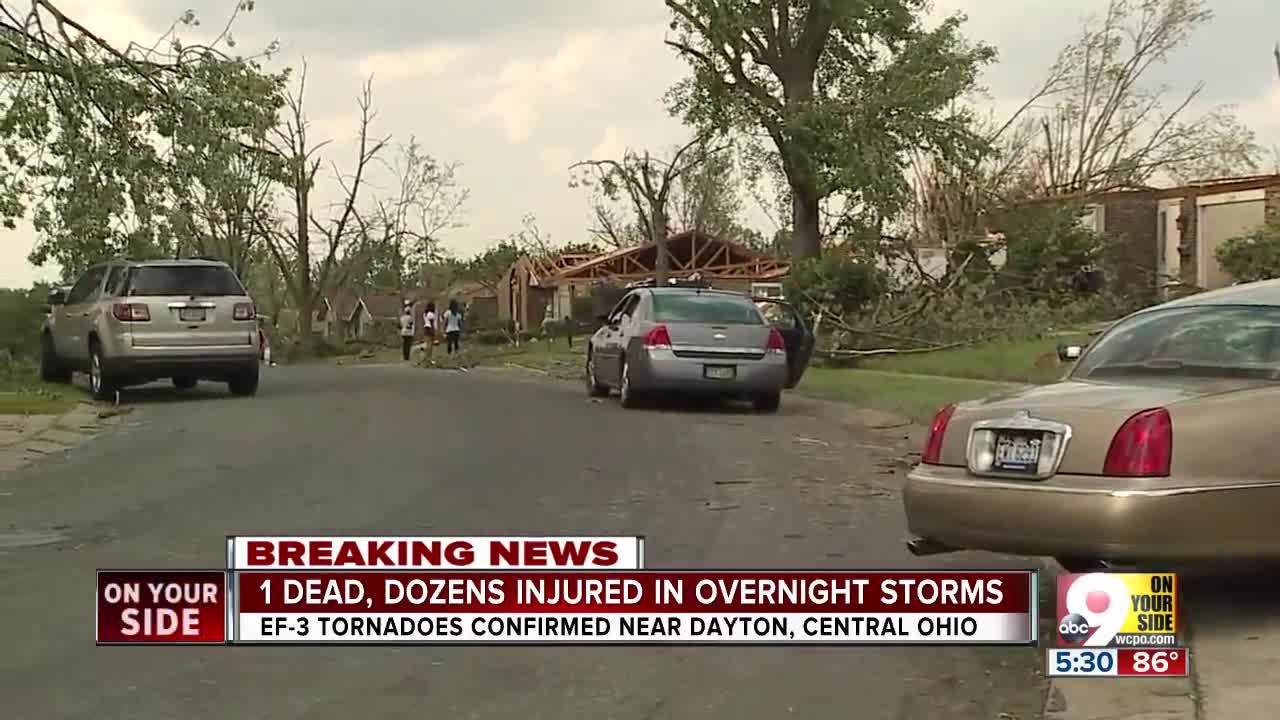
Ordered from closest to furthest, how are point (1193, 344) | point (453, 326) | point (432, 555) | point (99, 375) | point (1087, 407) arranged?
point (1087, 407)
point (432, 555)
point (1193, 344)
point (99, 375)
point (453, 326)

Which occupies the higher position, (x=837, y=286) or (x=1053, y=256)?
(x=1053, y=256)

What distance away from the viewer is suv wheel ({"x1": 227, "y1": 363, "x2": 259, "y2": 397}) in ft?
72.7

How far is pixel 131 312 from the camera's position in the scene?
20.8m

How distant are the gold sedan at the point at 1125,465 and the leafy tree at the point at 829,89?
28.9 m

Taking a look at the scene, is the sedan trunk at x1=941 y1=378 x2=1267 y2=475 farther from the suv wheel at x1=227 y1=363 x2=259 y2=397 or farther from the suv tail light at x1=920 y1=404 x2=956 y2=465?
the suv wheel at x1=227 y1=363 x2=259 y2=397

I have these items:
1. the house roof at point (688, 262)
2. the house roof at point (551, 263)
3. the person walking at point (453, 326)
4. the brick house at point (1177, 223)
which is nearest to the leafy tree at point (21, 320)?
the person walking at point (453, 326)

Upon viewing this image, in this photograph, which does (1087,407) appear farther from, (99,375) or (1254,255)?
(1254,255)

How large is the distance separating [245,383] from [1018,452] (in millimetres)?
16620

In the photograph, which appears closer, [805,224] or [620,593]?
[620,593]

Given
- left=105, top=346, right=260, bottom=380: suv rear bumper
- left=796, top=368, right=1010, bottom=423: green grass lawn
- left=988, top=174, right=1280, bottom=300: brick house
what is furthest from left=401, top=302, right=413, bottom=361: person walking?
left=105, top=346, right=260, bottom=380: suv rear bumper

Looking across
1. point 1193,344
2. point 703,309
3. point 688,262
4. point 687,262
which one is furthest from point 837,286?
point 687,262

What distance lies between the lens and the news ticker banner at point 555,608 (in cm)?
679

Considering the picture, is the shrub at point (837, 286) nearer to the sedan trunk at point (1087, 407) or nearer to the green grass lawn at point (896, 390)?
the green grass lawn at point (896, 390)

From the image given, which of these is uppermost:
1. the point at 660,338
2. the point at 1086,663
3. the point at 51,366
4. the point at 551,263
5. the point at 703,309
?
the point at 551,263
